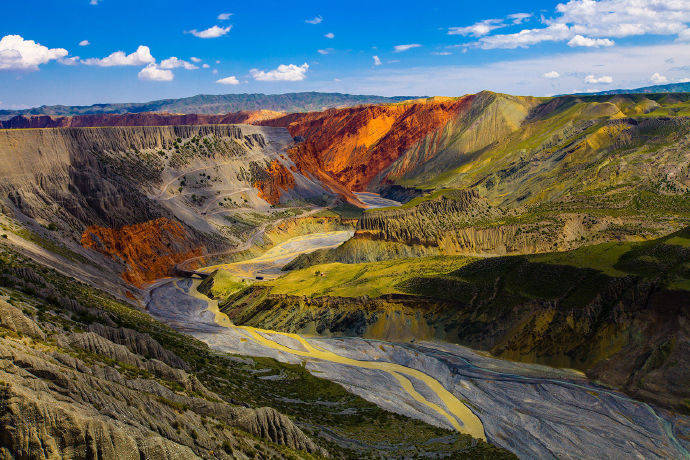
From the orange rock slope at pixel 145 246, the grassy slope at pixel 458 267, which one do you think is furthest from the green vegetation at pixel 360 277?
the orange rock slope at pixel 145 246

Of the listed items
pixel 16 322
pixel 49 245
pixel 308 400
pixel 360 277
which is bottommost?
pixel 308 400

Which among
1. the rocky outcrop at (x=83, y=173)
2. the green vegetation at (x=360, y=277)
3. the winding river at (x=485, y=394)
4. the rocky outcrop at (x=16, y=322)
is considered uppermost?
the rocky outcrop at (x=83, y=173)

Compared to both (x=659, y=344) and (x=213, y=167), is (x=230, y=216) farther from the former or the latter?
(x=659, y=344)

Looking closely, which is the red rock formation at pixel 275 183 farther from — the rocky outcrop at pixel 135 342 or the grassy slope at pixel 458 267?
the rocky outcrop at pixel 135 342

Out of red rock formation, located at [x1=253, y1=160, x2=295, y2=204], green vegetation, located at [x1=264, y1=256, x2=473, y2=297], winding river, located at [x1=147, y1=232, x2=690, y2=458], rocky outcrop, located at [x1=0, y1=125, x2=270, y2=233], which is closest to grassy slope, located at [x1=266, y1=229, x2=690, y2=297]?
green vegetation, located at [x1=264, y1=256, x2=473, y2=297]

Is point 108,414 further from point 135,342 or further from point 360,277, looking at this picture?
point 360,277

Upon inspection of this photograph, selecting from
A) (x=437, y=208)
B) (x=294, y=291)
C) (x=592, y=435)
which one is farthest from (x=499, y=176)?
(x=592, y=435)

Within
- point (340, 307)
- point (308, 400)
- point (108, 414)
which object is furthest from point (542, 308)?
point (108, 414)
